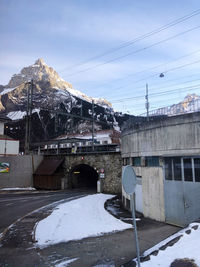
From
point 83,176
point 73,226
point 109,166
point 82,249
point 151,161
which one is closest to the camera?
point 82,249

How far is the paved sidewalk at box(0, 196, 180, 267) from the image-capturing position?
20.6ft

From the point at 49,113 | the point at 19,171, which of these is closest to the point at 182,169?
the point at 19,171

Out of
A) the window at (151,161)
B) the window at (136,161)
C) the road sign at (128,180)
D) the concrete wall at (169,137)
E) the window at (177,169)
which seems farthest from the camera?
the window at (136,161)

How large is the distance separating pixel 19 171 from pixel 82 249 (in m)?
24.0

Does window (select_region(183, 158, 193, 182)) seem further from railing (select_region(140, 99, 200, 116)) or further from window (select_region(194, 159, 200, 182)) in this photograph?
railing (select_region(140, 99, 200, 116))

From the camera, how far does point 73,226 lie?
9992 mm

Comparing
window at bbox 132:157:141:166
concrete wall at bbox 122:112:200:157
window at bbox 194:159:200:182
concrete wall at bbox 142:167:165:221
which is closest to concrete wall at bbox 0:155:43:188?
window at bbox 132:157:141:166

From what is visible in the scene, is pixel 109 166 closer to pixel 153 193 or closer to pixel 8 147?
pixel 153 193

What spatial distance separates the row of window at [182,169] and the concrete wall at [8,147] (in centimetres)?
→ 3001

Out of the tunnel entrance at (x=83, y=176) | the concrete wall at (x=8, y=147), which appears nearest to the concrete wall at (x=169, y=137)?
the tunnel entrance at (x=83, y=176)

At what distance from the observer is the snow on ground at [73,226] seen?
8.53 meters

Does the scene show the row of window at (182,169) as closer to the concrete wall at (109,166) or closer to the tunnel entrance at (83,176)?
the concrete wall at (109,166)

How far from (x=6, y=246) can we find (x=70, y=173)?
75.2ft

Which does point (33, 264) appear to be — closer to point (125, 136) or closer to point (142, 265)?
point (142, 265)
